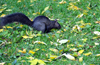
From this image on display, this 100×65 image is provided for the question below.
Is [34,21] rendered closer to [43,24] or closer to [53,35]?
[43,24]

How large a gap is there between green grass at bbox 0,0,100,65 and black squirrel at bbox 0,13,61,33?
150mm

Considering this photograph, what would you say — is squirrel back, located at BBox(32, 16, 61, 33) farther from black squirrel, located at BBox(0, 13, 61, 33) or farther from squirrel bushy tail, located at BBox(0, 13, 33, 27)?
squirrel bushy tail, located at BBox(0, 13, 33, 27)

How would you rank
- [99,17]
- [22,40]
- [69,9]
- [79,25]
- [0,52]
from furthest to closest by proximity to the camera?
1. [69,9]
2. [99,17]
3. [79,25]
4. [22,40]
5. [0,52]

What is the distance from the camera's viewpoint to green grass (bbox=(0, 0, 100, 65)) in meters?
3.01

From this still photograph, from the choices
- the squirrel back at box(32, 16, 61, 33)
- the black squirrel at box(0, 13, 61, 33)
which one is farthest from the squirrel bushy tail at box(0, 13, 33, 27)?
the squirrel back at box(32, 16, 61, 33)

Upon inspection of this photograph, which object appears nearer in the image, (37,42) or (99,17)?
(37,42)

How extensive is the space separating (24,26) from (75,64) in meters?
2.11

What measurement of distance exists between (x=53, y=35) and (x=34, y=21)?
2.29ft

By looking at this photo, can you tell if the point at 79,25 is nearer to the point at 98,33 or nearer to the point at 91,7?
the point at 98,33

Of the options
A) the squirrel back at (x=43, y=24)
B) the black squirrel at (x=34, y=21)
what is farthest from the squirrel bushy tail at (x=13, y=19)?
Result: the squirrel back at (x=43, y=24)

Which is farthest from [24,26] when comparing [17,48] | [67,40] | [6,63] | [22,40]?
[6,63]

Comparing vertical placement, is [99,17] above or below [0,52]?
above

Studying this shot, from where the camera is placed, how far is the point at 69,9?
5.42 m

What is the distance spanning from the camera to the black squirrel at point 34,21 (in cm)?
383
